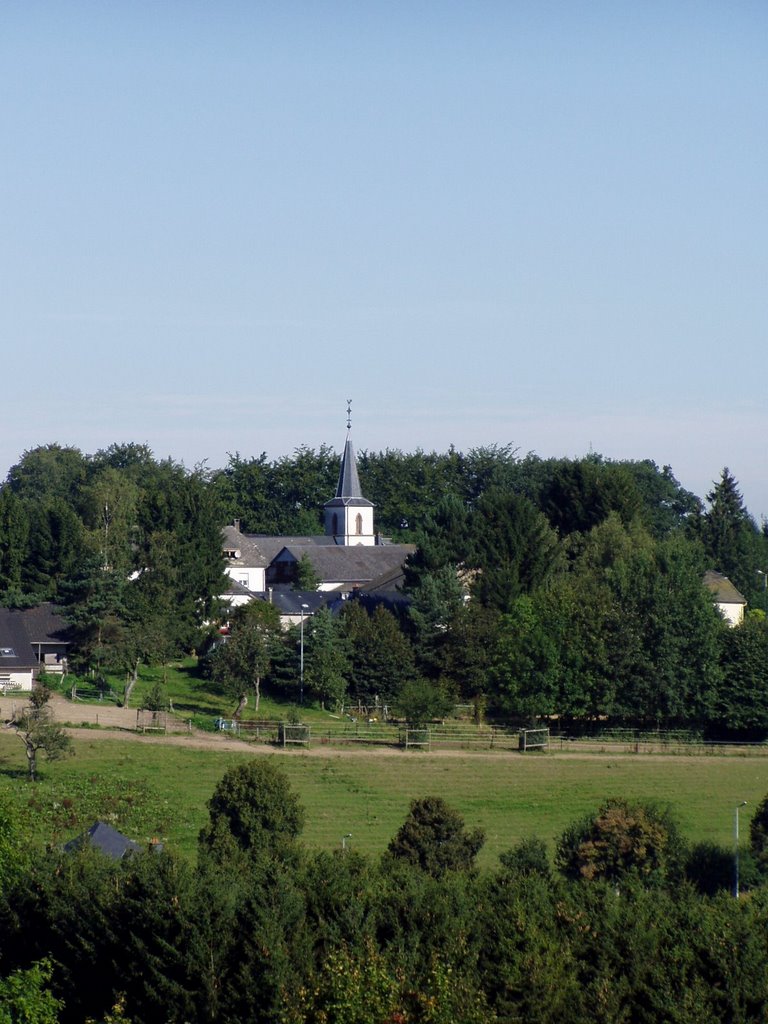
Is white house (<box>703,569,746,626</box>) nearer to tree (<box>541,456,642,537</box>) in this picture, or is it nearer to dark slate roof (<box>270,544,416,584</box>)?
tree (<box>541,456,642,537</box>)

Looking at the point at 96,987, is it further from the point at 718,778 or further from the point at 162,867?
the point at 718,778

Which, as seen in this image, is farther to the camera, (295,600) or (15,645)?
(295,600)

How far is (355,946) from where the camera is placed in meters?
21.4

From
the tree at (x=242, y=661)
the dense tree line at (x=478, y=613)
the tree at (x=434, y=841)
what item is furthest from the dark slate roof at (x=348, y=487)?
the tree at (x=434, y=841)

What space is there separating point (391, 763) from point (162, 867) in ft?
74.3

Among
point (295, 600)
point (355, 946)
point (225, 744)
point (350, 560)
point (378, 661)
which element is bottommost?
point (355, 946)

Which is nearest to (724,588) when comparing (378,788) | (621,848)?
(378,788)

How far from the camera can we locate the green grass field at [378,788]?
36.7 meters

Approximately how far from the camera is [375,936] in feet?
72.5

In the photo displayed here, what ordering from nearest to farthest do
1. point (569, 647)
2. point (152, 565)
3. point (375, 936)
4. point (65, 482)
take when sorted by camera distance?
point (375, 936), point (569, 647), point (152, 565), point (65, 482)

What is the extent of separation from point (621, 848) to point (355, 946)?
12.0 m

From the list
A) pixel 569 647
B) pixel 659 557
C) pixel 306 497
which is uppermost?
pixel 306 497

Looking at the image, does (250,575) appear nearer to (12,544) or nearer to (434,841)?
(12,544)

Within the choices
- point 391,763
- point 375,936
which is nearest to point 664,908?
point 375,936
